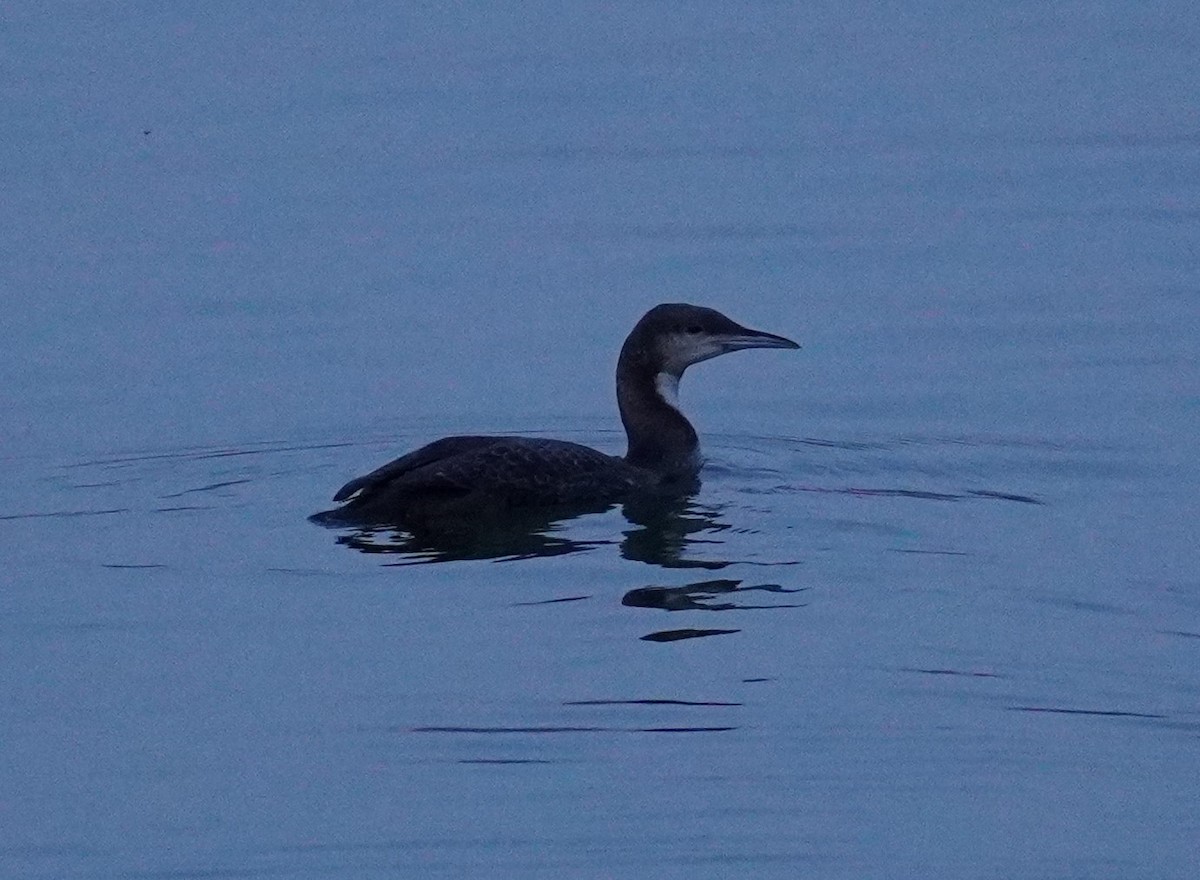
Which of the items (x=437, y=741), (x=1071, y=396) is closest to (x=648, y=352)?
(x=1071, y=396)

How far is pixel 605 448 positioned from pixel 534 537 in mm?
1953

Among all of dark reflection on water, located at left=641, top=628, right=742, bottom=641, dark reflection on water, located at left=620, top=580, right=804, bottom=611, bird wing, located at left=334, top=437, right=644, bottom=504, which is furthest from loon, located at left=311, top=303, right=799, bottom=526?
dark reflection on water, located at left=641, top=628, right=742, bottom=641

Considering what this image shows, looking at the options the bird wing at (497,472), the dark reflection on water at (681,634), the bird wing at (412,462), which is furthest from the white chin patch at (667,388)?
the dark reflection on water at (681,634)

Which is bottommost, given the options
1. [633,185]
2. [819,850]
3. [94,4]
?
[819,850]

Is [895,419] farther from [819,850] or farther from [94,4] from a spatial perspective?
[94,4]

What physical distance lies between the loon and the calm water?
0.19 meters

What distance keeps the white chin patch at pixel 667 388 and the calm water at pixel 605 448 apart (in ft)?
1.03

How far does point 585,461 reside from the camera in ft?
31.7

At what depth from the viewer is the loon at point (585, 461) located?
9.16 meters

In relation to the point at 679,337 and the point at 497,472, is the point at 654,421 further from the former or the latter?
the point at 497,472

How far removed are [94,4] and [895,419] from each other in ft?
45.7

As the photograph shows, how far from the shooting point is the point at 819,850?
6254mm

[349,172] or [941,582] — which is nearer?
[941,582]

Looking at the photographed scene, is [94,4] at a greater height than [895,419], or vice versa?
[94,4]
